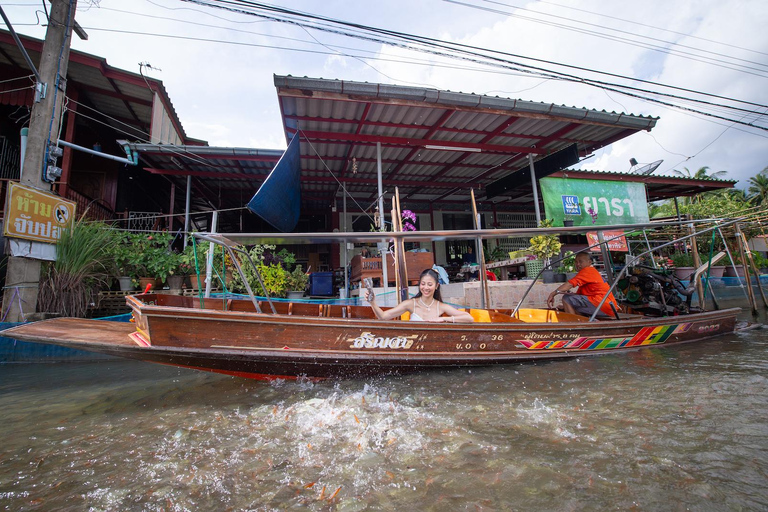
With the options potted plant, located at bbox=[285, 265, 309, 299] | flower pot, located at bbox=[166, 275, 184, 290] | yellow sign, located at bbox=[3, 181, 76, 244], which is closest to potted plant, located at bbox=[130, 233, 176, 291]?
flower pot, located at bbox=[166, 275, 184, 290]

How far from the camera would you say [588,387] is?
130 inches

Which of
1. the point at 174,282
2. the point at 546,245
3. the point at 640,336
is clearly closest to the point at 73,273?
the point at 174,282

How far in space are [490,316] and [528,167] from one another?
20.9ft

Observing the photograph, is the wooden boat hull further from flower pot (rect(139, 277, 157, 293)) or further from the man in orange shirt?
flower pot (rect(139, 277, 157, 293))

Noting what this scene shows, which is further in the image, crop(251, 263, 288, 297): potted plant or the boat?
crop(251, 263, 288, 297): potted plant

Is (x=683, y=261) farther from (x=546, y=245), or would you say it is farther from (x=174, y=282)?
(x=174, y=282)

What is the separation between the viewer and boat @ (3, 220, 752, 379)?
303 cm

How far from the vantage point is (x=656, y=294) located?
18.8ft

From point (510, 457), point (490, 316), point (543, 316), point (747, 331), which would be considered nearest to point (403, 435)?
point (510, 457)

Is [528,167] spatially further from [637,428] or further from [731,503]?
[731,503]

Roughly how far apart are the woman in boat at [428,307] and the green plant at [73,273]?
202 inches

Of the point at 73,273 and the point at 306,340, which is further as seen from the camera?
the point at 73,273

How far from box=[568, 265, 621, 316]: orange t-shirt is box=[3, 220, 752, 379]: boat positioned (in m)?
0.67

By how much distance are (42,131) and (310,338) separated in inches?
231
